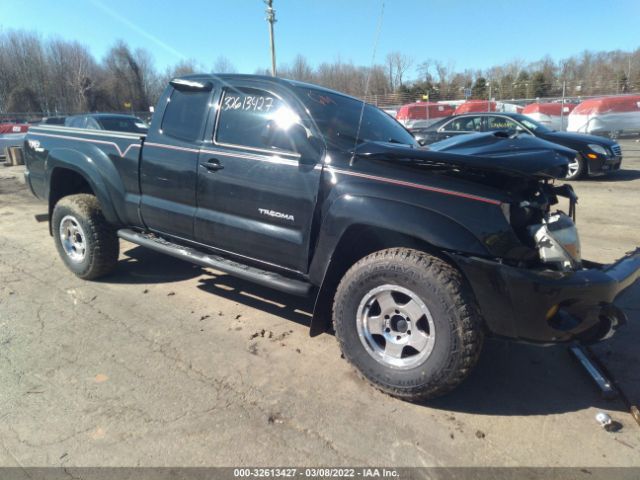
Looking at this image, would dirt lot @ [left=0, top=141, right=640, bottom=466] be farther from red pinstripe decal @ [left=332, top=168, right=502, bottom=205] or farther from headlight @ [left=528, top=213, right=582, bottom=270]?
red pinstripe decal @ [left=332, top=168, right=502, bottom=205]

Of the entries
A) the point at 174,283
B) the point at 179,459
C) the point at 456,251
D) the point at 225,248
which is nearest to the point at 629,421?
the point at 456,251

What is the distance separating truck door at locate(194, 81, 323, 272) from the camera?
10.3 feet

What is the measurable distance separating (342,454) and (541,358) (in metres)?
1.81

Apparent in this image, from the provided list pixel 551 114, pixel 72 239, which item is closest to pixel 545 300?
pixel 72 239

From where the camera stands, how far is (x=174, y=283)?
4.78m

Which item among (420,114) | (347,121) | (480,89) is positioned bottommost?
(347,121)

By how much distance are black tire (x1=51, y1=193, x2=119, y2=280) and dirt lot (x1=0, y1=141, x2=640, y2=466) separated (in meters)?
0.34

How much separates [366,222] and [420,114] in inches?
960

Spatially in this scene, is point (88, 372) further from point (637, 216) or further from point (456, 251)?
point (637, 216)

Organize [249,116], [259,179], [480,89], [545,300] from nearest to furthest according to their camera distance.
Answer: [545,300] → [259,179] → [249,116] → [480,89]

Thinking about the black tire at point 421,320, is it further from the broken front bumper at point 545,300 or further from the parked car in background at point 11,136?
the parked car in background at point 11,136

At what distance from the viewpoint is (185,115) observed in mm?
3975

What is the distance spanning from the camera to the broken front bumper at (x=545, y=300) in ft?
7.82

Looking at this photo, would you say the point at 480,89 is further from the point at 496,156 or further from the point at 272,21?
the point at 496,156
